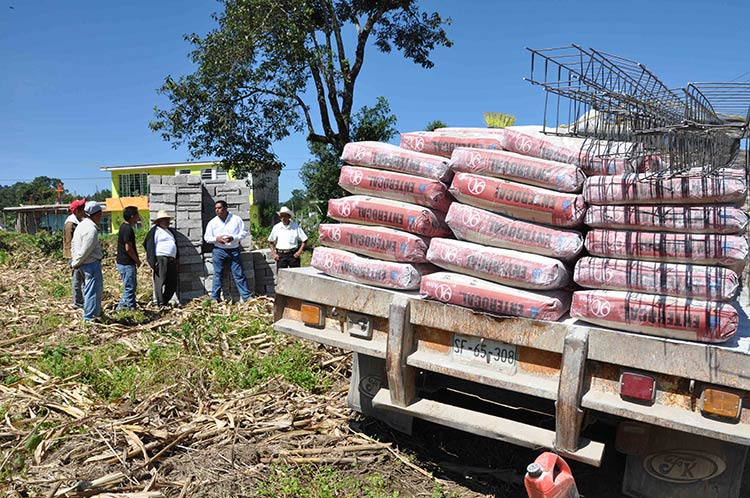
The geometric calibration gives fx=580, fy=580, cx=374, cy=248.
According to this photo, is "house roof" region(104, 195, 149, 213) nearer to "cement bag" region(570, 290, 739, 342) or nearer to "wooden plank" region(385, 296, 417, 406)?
"wooden plank" region(385, 296, 417, 406)

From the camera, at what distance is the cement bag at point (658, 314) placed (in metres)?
2.75

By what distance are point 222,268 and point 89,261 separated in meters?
2.09

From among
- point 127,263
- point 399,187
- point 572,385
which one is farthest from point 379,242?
point 127,263

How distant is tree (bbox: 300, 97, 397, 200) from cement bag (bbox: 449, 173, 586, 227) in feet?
42.6

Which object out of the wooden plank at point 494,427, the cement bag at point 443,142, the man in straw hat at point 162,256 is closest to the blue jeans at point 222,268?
the man in straw hat at point 162,256

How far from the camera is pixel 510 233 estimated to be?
11.3ft

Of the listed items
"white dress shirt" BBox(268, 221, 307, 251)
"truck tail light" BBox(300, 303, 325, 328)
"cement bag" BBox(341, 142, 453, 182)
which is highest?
"cement bag" BBox(341, 142, 453, 182)

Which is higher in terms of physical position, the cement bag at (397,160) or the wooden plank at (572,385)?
the cement bag at (397,160)

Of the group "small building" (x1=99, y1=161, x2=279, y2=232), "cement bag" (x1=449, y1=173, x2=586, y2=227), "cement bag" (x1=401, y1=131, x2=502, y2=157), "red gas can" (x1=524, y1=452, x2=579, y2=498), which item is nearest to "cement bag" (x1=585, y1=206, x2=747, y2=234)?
"cement bag" (x1=449, y1=173, x2=586, y2=227)

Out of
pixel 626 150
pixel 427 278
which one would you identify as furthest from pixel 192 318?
pixel 626 150

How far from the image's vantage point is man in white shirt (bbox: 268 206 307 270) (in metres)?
9.90

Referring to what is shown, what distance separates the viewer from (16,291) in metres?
10.4

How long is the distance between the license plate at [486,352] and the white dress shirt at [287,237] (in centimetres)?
674

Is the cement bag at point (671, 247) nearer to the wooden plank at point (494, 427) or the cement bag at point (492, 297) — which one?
the cement bag at point (492, 297)
